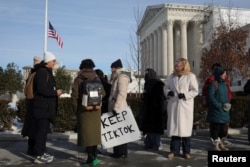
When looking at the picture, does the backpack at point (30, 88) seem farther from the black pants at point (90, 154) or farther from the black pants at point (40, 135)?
the black pants at point (90, 154)

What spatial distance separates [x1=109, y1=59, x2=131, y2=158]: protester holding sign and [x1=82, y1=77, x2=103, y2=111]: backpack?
65 centimetres

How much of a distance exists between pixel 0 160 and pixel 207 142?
16.7 feet

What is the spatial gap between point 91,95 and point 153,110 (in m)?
2.27

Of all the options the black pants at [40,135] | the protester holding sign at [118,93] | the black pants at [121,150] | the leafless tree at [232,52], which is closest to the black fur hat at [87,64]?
the protester holding sign at [118,93]

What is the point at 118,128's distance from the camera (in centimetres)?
756

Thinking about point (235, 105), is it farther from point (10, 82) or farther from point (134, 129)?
point (10, 82)

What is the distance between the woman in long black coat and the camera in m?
8.48

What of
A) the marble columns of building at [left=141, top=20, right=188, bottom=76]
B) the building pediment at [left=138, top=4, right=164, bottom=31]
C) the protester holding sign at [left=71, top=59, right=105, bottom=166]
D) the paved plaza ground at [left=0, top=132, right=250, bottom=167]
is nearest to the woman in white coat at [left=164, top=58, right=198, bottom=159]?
the paved plaza ground at [left=0, top=132, right=250, bottom=167]

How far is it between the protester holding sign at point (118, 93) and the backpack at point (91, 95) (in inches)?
25.5

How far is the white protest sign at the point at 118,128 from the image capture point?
7500 mm

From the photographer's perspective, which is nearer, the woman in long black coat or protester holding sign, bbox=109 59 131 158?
protester holding sign, bbox=109 59 131 158

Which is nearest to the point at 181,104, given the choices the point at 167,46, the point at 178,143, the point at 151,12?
the point at 178,143

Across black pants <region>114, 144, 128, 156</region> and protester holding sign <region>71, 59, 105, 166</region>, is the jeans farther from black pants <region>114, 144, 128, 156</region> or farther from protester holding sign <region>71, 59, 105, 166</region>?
protester holding sign <region>71, 59, 105, 166</region>

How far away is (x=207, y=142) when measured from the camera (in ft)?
31.6
